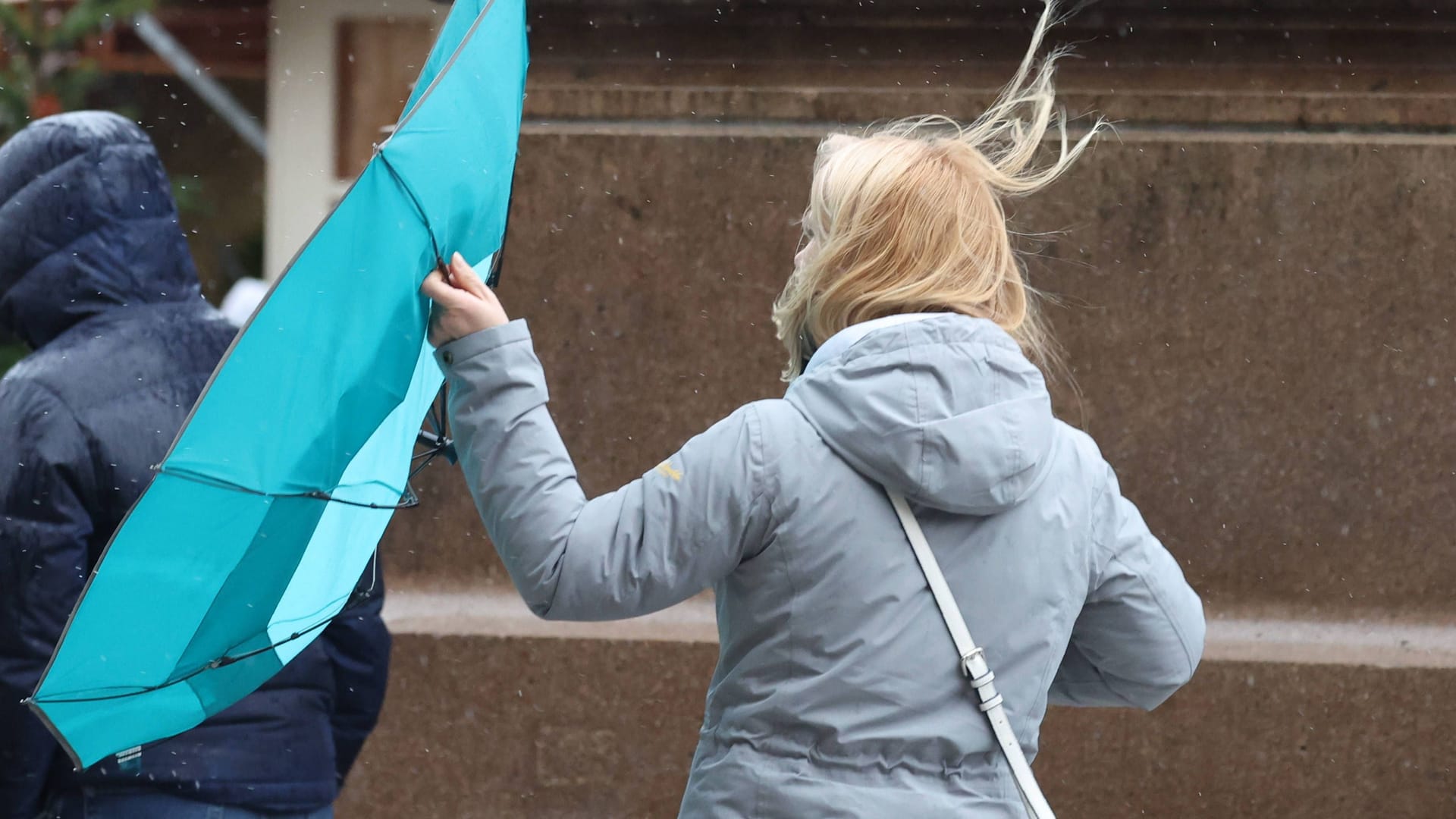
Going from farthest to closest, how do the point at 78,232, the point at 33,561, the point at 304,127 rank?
1. the point at 304,127
2. the point at 78,232
3. the point at 33,561

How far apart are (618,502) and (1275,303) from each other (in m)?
2.58

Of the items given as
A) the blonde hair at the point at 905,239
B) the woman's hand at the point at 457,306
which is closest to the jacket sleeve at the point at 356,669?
the woman's hand at the point at 457,306

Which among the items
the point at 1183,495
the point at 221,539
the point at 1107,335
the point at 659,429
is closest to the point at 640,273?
the point at 659,429

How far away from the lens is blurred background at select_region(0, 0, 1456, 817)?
151 inches

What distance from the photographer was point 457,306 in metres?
1.92

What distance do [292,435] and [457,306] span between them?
0.86ft

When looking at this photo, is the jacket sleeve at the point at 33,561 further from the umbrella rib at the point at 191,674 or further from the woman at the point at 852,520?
the woman at the point at 852,520

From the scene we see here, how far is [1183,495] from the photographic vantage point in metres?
3.92

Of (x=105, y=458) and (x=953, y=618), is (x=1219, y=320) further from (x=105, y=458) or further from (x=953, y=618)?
(x=105, y=458)

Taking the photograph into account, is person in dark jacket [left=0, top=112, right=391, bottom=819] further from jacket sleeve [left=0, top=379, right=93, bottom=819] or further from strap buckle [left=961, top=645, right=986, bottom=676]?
strap buckle [left=961, top=645, right=986, bottom=676]

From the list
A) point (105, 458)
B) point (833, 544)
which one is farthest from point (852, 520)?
point (105, 458)

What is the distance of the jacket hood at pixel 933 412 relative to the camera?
183 cm

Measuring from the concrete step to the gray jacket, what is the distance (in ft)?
6.49

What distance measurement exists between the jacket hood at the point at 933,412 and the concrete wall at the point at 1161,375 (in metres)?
2.08
